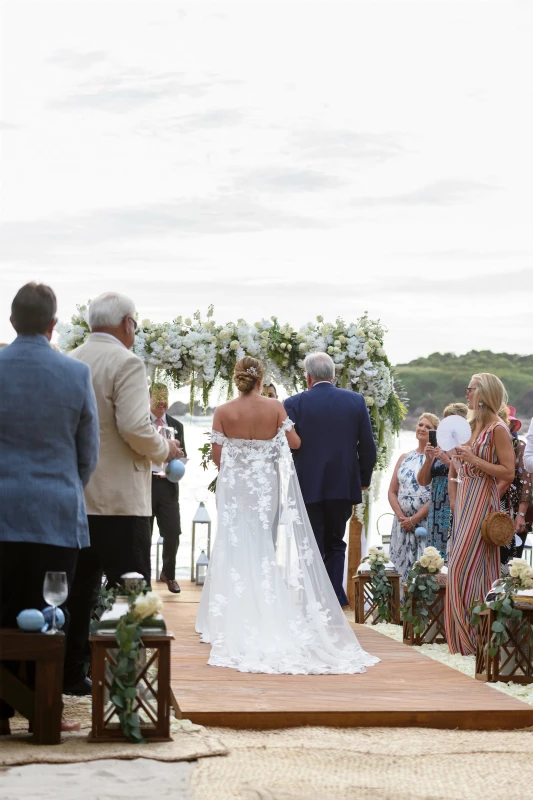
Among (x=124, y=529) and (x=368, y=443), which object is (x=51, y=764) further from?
(x=368, y=443)

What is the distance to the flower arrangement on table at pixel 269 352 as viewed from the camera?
921cm

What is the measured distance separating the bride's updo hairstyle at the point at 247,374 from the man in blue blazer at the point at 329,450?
881mm

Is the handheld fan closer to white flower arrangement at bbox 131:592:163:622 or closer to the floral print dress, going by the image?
the floral print dress

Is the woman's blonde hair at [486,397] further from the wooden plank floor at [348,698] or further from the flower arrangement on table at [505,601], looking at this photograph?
the wooden plank floor at [348,698]

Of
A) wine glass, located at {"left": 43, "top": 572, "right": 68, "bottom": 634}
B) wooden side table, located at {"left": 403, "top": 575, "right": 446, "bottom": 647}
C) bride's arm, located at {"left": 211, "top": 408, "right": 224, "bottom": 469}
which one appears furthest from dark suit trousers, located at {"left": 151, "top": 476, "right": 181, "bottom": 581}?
wine glass, located at {"left": 43, "top": 572, "right": 68, "bottom": 634}

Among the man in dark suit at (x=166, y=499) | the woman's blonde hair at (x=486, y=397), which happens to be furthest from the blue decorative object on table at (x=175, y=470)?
the man in dark suit at (x=166, y=499)

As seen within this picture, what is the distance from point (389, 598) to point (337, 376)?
1.95 meters

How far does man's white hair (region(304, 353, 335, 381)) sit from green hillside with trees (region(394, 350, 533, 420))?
1.61 meters

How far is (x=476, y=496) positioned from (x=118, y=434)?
2.67 metres

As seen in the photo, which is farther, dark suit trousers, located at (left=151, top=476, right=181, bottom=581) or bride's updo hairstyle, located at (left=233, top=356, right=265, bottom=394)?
dark suit trousers, located at (left=151, top=476, right=181, bottom=581)

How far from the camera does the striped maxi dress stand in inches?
264

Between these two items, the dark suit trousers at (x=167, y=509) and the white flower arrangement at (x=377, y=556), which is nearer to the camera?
the white flower arrangement at (x=377, y=556)

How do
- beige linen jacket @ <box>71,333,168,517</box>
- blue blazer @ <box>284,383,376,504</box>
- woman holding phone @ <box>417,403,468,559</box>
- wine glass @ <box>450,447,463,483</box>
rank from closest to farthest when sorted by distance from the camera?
beige linen jacket @ <box>71,333,168,517</box>
wine glass @ <box>450,447,463,483</box>
blue blazer @ <box>284,383,376,504</box>
woman holding phone @ <box>417,403,468,559</box>

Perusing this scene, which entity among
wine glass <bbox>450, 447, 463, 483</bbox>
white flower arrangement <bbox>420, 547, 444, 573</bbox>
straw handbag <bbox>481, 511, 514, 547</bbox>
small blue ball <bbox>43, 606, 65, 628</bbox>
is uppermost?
wine glass <bbox>450, 447, 463, 483</bbox>
